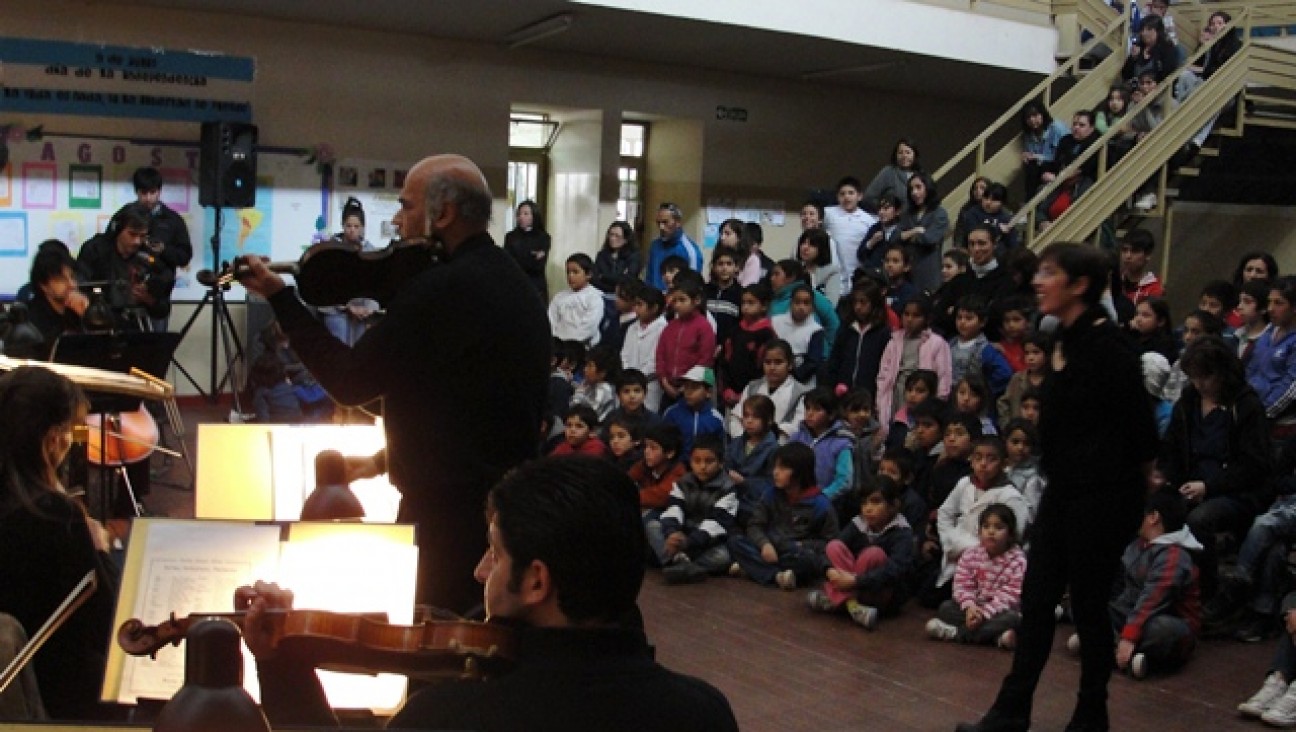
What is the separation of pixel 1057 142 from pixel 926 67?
161 centimetres

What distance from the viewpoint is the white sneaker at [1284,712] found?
197 inches

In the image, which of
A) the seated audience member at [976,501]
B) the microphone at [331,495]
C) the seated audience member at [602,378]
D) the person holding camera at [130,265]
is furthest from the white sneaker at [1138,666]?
the person holding camera at [130,265]

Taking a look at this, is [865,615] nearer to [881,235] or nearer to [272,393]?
[881,235]

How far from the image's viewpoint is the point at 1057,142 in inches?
486

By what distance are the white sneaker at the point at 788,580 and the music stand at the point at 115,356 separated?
2.96 meters

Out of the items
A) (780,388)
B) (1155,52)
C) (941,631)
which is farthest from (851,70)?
(941,631)

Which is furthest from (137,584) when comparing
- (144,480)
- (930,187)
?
(930,187)

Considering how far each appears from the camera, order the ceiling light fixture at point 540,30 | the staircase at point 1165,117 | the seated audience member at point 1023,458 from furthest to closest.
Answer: the ceiling light fixture at point 540,30
the staircase at point 1165,117
the seated audience member at point 1023,458

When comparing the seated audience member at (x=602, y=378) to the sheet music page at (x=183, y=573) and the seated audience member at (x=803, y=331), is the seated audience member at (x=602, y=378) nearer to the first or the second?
the seated audience member at (x=803, y=331)

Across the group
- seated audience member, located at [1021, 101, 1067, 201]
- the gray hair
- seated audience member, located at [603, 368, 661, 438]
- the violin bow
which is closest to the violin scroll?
A: the violin bow

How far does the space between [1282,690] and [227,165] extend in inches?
324

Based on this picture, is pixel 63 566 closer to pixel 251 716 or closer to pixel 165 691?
pixel 165 691

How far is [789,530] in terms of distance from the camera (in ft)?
23.3

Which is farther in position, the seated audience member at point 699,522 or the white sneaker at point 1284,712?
the seated audience member at point 699,522
